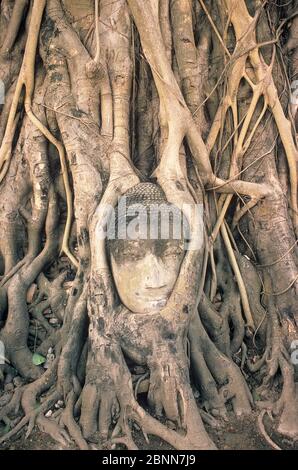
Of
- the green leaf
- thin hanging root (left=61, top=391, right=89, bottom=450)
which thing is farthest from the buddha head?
the green leaf

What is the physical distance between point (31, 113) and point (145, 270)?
176 cm

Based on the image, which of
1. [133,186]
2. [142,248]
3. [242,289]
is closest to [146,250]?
[142,248]

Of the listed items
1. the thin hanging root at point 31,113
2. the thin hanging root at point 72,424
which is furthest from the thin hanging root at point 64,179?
the thin hanging root at point 72,424

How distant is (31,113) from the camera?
11.7 feet

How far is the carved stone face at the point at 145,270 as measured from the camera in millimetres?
2730

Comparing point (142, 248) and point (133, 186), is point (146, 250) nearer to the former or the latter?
point (142, 248)

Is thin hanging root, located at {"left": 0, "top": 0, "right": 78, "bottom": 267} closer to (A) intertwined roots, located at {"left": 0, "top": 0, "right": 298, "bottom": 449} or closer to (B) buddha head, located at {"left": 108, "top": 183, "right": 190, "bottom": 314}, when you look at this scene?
(A) intertwined roots, located at {"left": 0, "top": 0, "right": 298, "bottom": 449}

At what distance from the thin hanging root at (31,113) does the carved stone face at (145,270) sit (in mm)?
655

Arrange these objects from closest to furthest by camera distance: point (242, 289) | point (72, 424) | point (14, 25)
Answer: point (72, 424), point (242, 289), point (14, 25)

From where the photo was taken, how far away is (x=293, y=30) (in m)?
3.80

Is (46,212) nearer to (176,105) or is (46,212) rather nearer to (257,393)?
(176,105)

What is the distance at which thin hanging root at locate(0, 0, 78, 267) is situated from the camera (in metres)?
3.46

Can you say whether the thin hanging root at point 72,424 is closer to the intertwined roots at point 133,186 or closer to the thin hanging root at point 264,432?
the intertwined roots at point 133,186

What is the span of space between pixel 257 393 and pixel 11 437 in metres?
1.53
